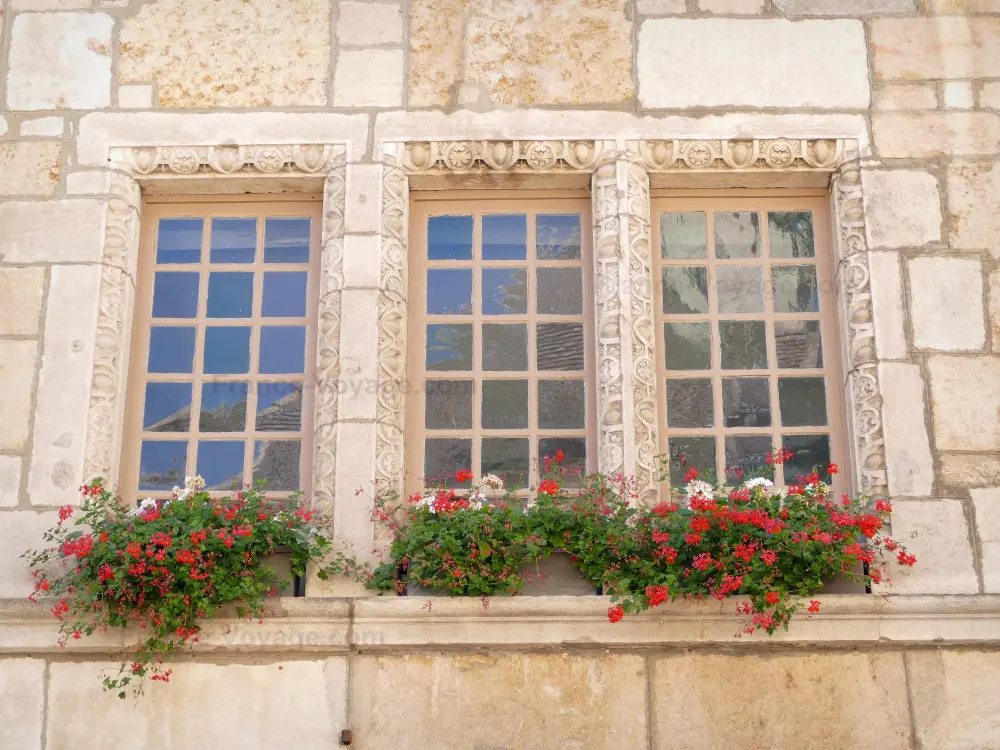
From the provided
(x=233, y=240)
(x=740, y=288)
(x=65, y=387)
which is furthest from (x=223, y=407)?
(x=740, y=288)

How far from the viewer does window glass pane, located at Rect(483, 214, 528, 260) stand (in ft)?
18.7

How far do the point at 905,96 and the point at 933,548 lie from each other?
1962 mm

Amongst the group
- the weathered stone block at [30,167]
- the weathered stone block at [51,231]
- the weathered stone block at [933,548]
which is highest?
the weathered stone block at [30,167]

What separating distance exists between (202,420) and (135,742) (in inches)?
52.6

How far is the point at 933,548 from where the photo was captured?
16.5ft

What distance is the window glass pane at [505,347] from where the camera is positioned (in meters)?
5.54

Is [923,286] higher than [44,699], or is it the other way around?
[923,286]

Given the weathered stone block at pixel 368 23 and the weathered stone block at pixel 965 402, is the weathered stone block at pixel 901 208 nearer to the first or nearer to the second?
the weathered stone block at pixel 965 402

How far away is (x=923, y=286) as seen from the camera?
211 inches

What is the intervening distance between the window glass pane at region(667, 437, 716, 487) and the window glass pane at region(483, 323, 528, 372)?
0.71 meters

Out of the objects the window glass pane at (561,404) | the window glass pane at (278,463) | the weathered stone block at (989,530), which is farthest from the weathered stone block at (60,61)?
the weathered stone block at (989,530)

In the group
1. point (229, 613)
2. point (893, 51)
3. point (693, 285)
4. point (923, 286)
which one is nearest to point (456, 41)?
point (693, 285)

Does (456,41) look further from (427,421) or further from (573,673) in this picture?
(573,673)

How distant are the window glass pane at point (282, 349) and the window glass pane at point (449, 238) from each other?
67cm
